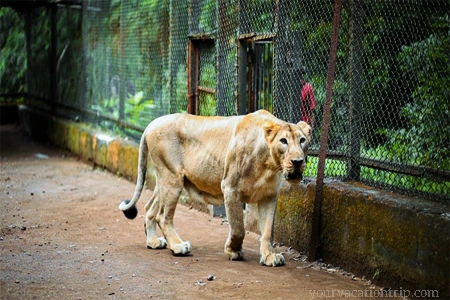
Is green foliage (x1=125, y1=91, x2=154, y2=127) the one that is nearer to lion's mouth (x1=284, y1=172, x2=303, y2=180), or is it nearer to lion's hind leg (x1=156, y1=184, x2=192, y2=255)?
lion's hind leg (x1=156, y1=184, x2=192, y2=255)

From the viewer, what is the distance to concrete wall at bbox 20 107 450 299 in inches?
224

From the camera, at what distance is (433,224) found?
5.68m

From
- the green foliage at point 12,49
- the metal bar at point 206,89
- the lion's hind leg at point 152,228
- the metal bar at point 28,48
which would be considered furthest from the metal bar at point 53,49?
the lion's hind leg at point 152,228

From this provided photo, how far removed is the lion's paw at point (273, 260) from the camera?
22.7 feet

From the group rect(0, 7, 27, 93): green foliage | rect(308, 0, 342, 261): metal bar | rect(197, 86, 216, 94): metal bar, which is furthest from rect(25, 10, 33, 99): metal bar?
rect(308, 0, 342, 261): metal bar

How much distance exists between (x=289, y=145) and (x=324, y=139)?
1.89 ft

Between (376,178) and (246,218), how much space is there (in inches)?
84.4

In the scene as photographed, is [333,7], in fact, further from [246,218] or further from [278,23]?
[246,218]

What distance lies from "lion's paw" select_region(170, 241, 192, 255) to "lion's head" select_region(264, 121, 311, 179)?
132 cm

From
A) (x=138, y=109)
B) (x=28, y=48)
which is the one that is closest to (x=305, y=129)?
(x=138, y=109)

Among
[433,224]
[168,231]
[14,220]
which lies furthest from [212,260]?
[14,220]

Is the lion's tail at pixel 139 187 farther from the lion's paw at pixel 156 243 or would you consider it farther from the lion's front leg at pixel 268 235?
the lion's front leg at pixel 268 235

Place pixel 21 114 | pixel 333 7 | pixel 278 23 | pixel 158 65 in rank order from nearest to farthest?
pixel 333 7, pixel 278 23, pixel 158 65, pixel 21 114

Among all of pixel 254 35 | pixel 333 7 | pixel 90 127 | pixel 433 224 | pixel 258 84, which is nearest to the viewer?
pixel 433 224
